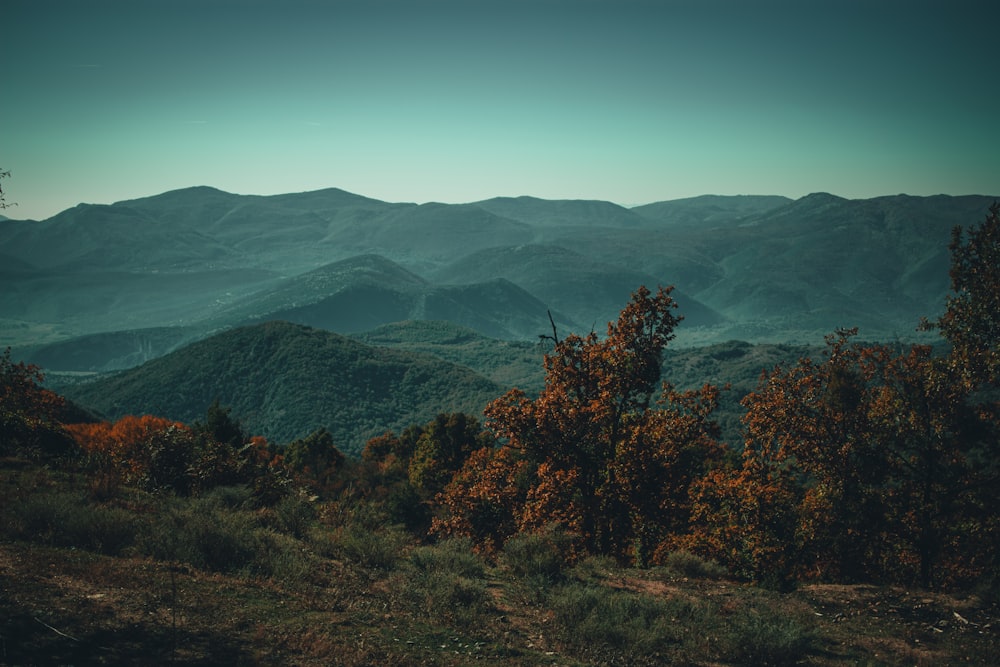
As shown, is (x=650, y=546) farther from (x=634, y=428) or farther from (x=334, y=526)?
(x=334, y=526)

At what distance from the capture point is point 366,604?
11.3 m

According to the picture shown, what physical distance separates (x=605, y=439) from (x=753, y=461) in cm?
571

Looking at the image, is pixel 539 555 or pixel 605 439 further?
pixel 605 439

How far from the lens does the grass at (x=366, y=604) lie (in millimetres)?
9289

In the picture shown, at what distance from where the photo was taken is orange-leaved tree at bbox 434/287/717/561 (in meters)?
16.4

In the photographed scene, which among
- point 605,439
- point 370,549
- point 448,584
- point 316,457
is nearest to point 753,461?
point 605,439

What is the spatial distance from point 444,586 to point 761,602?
22.4 ft

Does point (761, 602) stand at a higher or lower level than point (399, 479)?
higher

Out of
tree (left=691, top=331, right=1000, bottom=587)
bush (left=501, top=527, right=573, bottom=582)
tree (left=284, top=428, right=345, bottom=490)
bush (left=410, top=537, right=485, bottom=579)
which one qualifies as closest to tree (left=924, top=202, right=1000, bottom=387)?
tree (left=691, top=331, right=1000, bottom=587)

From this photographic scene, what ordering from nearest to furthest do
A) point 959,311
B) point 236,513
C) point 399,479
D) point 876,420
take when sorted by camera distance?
point 236,513
point 959,311
point 876,420
point 399,479

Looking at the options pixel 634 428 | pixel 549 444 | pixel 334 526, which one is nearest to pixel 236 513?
pixel 334 526

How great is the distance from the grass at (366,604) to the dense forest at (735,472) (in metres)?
1.37

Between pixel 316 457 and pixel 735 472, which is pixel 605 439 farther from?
pixel 316 457

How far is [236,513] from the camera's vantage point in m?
14.4
